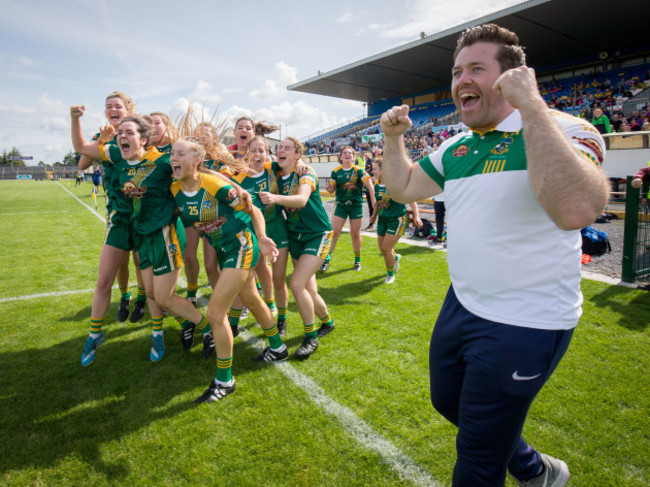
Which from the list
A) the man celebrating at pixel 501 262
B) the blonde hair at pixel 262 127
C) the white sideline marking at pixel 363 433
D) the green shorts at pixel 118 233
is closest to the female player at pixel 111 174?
the green shorts at pixel 118 233

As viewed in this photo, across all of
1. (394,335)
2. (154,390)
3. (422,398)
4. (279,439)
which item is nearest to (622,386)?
(422,398)

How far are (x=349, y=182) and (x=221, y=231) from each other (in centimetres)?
422

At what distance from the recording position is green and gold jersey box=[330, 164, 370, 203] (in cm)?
725

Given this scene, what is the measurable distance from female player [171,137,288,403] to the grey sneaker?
2314 millimetres

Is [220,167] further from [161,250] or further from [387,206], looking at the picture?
[387,206]

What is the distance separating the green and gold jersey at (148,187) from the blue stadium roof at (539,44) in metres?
21.9

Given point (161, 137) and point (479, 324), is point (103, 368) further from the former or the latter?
point (479, 324)

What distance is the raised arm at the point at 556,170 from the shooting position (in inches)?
44.7

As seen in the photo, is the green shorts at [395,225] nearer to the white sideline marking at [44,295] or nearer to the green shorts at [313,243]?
the green shorts at [313,243]

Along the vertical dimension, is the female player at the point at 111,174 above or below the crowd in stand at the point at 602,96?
below

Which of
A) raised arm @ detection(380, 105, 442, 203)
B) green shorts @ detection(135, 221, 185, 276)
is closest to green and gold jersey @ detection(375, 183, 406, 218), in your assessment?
green shorts @ detection(135, 221, 185, 276)

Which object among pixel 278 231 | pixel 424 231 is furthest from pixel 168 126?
pixel 424 231

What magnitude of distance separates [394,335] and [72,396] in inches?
127

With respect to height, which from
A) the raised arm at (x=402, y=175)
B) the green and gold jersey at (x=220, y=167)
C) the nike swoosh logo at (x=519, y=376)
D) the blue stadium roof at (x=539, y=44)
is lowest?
the nike swoosh logo at (x=519, y=376)
